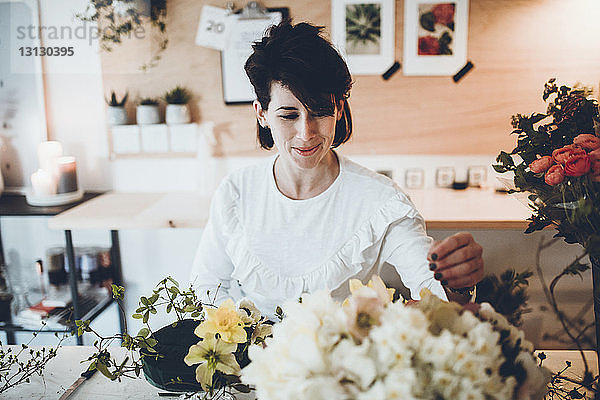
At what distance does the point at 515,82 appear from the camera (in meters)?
2.47

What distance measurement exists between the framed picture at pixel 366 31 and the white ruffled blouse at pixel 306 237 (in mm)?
1007

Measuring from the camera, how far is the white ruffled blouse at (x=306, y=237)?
60.2 inches

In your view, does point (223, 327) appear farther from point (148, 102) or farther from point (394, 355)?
point (148, 102)

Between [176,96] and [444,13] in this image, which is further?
[176,96]

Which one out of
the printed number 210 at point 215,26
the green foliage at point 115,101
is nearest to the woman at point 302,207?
the printed number 210 at point 215,26

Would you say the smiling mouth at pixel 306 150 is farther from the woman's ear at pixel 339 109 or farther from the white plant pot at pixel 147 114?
the white plant pot at pixel 147 114

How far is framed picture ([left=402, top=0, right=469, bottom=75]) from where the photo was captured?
2.41 meters

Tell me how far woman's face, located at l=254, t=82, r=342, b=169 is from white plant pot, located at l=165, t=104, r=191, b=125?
1.12 meters

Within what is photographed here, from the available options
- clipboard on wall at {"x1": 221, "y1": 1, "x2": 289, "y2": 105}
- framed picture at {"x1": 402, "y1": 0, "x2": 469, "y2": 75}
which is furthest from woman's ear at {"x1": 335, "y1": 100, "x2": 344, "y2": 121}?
framed picture at {"x1": 402, "y1": 0, "x2": 469, "y2": 75}

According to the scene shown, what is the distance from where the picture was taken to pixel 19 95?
2.62m

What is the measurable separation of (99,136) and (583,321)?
8.04ft

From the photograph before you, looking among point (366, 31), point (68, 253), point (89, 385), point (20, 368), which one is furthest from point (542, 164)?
point (68, 253)

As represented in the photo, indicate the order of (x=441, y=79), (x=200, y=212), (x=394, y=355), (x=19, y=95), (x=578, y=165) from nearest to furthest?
1. (x=394, y=355)
2. (x=578, y=165)
3. (x=200, y=212)
4. (x=441, y=79)
5. (x=19, y=95)

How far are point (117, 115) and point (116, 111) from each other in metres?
0.02
